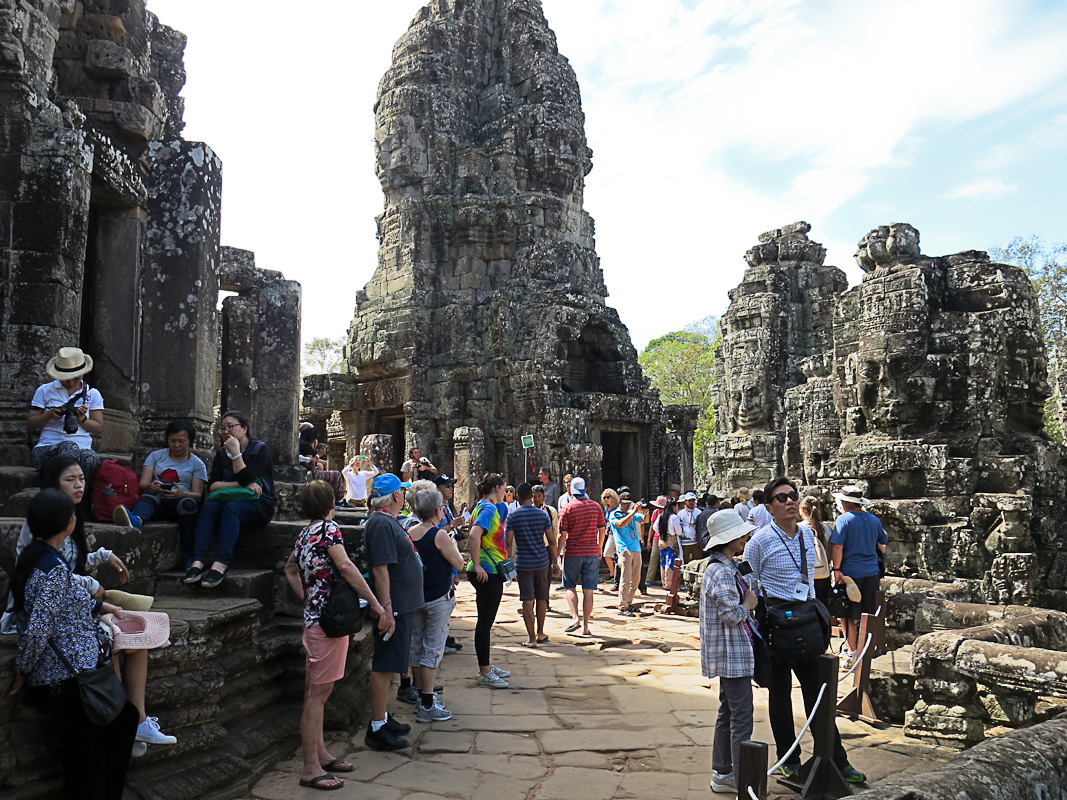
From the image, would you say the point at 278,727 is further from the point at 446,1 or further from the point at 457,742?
the point at 446,1

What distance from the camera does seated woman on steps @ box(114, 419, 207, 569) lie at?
17.9 ft

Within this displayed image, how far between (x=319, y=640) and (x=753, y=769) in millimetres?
2491

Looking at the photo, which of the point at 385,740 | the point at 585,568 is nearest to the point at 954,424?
the point at 585,568

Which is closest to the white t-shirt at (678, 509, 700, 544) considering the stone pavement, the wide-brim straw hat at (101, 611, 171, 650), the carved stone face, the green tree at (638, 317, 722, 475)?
the stone pavement

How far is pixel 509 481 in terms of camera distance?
20344 mm

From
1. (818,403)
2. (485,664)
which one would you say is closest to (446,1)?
(818,403)

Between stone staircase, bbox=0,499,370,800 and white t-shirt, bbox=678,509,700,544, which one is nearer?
stone staircase, bbox=0,499,370,800

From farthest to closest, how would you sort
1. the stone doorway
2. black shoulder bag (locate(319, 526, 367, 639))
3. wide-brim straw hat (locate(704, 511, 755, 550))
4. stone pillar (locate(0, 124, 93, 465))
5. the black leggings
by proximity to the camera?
the stone doorway, the black leggings, stone pillar (locate(0, 124, 93, 465)), black shoulder bag (locate(319, 526, 367, 639)), wide-brim straw hat (locate(704, 511, 755, 550))

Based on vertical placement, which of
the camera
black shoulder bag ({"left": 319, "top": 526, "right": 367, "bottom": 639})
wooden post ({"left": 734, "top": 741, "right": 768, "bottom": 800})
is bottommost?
wooden post ({"left": 734, "top": 741, "right": 768, "bottom": 800})

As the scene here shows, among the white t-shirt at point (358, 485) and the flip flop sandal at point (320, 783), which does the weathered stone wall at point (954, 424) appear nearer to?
the white t-shirt at point (358, 485)

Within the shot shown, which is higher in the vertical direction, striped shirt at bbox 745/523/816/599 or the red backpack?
the red backpack

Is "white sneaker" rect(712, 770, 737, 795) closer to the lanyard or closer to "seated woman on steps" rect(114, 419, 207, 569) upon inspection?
the lanyard

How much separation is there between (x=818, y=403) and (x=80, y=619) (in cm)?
1636

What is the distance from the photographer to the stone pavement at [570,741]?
4625 mm
